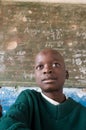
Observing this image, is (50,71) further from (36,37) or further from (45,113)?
(36,37)

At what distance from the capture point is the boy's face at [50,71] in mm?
760

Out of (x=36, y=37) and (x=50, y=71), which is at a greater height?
(x=36, y=37)

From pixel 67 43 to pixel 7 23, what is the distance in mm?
595

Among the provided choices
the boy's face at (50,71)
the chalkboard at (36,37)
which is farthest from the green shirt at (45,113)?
the chalkboard at (36,37)

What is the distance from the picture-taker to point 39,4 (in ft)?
8.84

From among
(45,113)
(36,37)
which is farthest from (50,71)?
(36,37)

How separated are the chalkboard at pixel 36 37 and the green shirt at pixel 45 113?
1.74 meters

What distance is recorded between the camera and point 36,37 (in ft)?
8.57

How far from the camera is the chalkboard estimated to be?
2.52 meters

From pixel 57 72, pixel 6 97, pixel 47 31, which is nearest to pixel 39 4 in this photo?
pixel 47 31

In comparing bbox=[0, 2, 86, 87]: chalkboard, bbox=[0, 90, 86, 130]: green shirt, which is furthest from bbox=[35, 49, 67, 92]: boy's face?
bbox=[0, 2, 86, 87]: chalkboard

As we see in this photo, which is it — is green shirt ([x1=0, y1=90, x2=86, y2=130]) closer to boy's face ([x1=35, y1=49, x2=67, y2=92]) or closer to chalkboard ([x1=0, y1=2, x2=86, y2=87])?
boy's face ([x1=35, y1=49, x2=67, y2=92])

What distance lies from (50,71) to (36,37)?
1.88 metres

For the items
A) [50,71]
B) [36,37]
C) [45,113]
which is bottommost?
[45,113]
